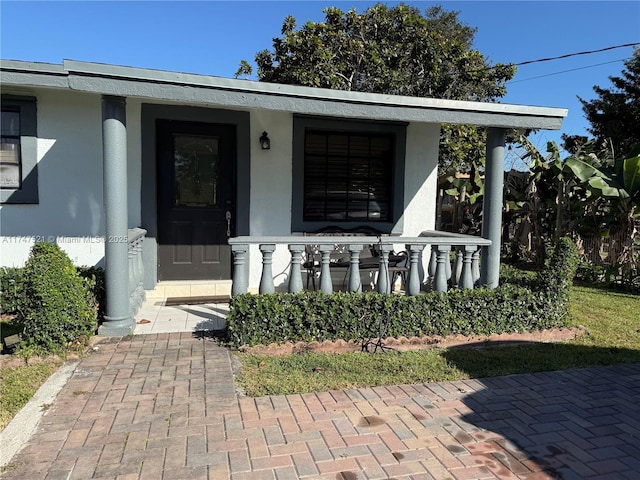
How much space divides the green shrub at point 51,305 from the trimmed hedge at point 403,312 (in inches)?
54.6

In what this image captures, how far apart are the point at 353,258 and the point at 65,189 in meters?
3.95

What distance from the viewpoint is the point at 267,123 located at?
6543 mm

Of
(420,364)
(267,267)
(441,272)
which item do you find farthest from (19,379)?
(441,272)

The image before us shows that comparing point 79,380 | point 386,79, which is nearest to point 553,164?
point 386,79

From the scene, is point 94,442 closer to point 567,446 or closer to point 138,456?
point 138,456

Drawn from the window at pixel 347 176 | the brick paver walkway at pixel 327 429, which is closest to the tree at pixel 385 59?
the window at pixel 347 176

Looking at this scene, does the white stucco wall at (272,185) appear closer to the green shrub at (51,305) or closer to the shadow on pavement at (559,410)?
the green shrub at (51,305)

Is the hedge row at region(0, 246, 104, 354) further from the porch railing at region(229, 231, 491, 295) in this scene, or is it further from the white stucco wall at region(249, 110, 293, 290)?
the white stucco wall at region(249, 110, 293, 290)

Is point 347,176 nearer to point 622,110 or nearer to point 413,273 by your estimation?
point 413,273

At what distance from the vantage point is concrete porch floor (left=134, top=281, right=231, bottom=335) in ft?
16.2

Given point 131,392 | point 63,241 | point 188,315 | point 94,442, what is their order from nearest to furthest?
point 94,442
point 131,392
point 188,315
point 63,241

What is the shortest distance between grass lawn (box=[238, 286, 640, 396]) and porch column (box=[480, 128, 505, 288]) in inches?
41.1

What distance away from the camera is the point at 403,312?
4.57 meters

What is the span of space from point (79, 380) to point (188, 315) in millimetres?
1848
